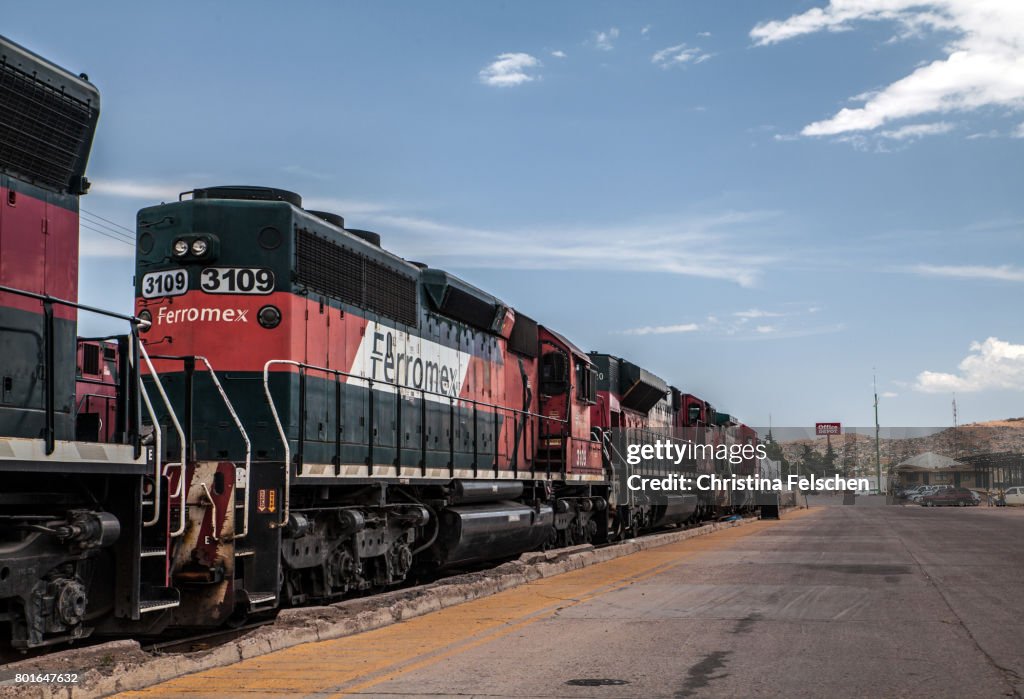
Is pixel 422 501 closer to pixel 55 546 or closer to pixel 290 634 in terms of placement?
pixel 290 634

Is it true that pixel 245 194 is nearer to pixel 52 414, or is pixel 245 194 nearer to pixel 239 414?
pixel 239 414

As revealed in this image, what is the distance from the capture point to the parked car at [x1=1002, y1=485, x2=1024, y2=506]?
7419 centimetres

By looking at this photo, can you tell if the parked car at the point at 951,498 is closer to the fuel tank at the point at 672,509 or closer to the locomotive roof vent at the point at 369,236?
the fuel tank at the point at 672,509

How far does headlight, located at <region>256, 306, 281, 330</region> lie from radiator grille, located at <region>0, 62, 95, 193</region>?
3.47 meters

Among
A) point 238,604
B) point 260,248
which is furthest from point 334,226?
point 238,604

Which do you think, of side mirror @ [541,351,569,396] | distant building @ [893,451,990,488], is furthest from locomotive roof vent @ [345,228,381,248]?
distant building @ [893,451,990,488]

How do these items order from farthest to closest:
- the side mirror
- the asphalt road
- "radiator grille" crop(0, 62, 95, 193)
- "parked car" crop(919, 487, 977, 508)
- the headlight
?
"parked car" crop(919, 487, 977, 508) → the side mirror → the headlight → "radiator grille" crop(0, 62, 95, 193) → the asphalt road

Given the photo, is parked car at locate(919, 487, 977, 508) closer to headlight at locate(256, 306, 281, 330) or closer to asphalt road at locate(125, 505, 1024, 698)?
asphalt road at locate(125, 505, 1024, 698)

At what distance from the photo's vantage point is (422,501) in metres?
14.3

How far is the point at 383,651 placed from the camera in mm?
8812

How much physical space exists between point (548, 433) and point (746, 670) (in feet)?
40.4

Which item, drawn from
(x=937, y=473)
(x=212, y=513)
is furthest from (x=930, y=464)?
(x=212, y=513)

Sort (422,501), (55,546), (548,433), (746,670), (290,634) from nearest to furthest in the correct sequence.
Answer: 1. (55,546)
2. (746,670)
3. (290,634)
4. (422,501)
5. (548,433)

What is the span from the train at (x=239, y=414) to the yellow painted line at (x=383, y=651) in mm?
824
